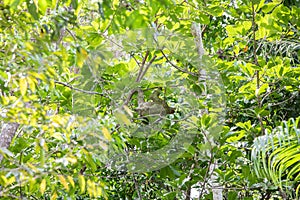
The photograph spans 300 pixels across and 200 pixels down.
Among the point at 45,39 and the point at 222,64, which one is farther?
the point at 222,64

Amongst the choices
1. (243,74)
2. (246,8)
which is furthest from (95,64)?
(243,74)

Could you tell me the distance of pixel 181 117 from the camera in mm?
1663

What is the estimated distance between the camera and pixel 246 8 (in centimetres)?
161

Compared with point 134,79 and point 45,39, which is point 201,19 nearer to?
point 134,79

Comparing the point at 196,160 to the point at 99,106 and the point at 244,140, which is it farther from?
the point at 99,106

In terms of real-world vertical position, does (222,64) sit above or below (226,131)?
above

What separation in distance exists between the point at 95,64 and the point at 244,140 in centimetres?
107

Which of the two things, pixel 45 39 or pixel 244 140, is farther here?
pixel 244 140

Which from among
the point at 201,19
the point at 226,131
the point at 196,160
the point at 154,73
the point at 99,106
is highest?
the point at 201,19

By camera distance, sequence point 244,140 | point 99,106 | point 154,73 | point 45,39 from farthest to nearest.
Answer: point 244,140, point 99,106, point 154,73, point 45,39

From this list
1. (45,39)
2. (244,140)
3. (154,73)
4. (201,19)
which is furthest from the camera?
(244,140)

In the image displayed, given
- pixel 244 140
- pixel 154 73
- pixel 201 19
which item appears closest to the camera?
pixel 201 19

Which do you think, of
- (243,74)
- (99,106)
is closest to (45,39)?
(99,106)

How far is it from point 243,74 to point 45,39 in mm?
1115
